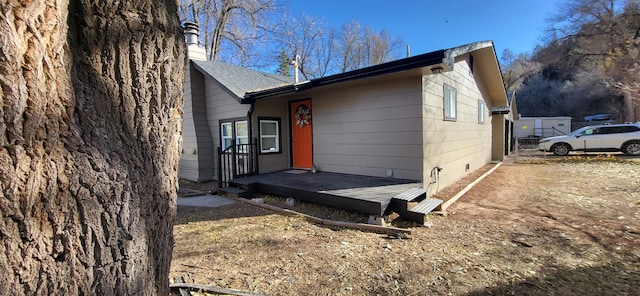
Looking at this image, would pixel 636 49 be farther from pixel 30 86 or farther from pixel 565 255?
pixel 30 86

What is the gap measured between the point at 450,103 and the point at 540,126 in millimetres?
24590

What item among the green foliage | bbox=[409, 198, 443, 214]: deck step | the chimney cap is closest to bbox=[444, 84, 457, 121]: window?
bbox=[409, 198, 443, 214]: deck step

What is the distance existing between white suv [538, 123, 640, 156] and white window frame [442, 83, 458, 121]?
10.3m

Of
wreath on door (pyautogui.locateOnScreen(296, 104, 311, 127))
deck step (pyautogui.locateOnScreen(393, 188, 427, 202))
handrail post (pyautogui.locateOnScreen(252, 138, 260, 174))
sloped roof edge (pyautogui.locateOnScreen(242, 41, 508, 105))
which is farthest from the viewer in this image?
wreath on door (pyautogui.locateOnScreen(296, 104, 311, 127))

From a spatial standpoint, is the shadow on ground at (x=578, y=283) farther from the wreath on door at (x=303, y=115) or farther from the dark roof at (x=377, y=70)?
the wreath on door at (x=303, y=115)

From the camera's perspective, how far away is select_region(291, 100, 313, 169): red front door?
301 inches

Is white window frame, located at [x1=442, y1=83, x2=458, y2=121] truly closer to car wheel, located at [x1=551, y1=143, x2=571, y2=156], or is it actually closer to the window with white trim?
the window with white trim

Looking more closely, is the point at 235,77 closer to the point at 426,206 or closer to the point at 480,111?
the point at 426,206

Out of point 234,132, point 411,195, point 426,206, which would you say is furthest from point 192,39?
point 426,206

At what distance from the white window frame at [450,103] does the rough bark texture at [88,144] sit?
6120 mm

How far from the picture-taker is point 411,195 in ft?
15.3

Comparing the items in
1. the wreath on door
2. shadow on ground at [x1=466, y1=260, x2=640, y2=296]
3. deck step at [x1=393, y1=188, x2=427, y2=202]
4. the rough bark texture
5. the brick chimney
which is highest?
the brick chimney

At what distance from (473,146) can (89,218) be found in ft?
33.0


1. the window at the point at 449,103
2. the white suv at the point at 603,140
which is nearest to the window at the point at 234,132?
the window at the point at 449,103
